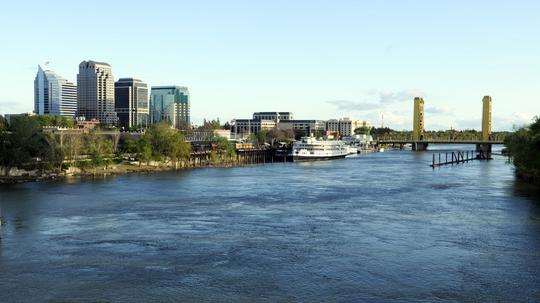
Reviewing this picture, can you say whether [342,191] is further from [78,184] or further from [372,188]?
[78,184]

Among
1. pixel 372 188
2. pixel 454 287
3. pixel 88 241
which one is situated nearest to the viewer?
pixel 454 287

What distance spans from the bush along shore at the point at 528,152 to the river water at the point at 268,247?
16.0ft

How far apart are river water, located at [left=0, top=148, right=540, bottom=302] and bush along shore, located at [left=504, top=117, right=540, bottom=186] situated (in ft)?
16.0

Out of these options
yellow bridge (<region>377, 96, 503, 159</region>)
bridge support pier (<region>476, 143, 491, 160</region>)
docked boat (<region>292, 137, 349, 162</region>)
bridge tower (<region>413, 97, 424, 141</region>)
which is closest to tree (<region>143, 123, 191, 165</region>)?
docked boat (<region>292, 137, 349, 162</region>)

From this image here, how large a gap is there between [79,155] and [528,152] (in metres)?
50.6

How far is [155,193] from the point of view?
1838 inches

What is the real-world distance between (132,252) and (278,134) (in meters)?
139

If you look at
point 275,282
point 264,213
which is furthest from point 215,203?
point 275,282

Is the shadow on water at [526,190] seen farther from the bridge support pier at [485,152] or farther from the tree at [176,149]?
the bridge support pier at [485,152]

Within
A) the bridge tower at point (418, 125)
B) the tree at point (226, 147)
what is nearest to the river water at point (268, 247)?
the tree at point (226, 147)

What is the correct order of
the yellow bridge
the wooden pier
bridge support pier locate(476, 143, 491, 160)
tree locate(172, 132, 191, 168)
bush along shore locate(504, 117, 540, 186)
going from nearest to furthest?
1. bush along shore locate(504, 117, 540, 186)
2. tree locate(172, 132, 191, 168)
3. the wooden pier
4. bridge support pier locate(476, 143, 491, 160)
5. the yellow bridge

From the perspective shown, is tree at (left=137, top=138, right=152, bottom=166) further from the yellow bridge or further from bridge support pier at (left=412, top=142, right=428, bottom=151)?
bridge support pier at (left=412, top=142, right=428, bottom=151)

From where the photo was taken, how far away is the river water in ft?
64.7

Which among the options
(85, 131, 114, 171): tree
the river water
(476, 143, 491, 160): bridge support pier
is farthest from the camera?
(476, 143, 491, 160): bridge support pier
